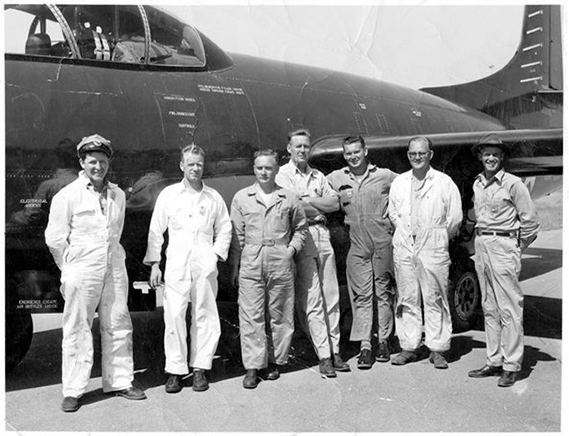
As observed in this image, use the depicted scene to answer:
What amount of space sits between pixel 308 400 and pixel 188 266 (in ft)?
4.14

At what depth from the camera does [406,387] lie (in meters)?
4.62

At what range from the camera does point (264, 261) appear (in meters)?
4.66

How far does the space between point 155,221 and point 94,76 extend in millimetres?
1266

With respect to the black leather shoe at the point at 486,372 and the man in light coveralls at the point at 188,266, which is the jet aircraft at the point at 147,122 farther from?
the black leather shoe at the point at 486,372

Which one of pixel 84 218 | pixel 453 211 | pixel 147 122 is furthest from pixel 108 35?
pixel 453 211

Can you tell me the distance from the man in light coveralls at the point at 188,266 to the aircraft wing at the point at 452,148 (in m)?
2.13

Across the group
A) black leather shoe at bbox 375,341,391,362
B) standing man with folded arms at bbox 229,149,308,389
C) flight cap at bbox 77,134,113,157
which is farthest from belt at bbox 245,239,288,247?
black leather shoe at bbox 375,341,391,362

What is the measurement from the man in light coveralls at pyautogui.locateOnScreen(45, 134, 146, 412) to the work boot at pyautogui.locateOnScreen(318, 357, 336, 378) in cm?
140

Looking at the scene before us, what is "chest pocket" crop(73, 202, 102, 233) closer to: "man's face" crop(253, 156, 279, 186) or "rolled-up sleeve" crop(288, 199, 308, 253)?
"man's face" crop(253, 156, 279, 186)

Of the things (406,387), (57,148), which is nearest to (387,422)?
(406,387)

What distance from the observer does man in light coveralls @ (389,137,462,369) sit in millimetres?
5074

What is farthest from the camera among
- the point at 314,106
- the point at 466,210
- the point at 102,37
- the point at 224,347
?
the point at 466,210

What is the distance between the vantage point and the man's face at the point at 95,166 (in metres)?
4.29

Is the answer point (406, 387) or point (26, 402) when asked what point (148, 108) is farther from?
point (406, 387)
